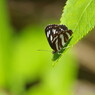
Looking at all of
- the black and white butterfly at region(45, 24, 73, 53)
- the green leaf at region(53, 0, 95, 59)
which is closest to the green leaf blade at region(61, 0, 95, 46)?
the green leaf at region(53, 0, 95, 59)

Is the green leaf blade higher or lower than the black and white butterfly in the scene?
higher

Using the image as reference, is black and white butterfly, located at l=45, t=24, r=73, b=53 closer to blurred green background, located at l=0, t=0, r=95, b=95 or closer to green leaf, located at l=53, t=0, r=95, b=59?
green leaf, located at l=53, t=0, r=95, b=59

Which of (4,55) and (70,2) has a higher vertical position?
(70,2)

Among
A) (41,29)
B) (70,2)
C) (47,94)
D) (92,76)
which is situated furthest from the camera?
(92,76)

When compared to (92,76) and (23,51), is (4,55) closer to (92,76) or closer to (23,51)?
(23,51)

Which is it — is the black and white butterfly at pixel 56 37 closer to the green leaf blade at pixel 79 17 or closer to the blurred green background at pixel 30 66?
the green leaf blade at pixel 79 17

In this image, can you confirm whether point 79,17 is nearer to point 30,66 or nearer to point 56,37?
point 56,37

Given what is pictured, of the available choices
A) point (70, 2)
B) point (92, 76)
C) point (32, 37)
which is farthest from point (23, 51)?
point (70, 2)

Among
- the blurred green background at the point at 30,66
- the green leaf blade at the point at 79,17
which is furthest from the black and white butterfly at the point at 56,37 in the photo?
the blurred green background at the point at 30,66

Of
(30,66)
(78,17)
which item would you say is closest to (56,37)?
(78,17)
